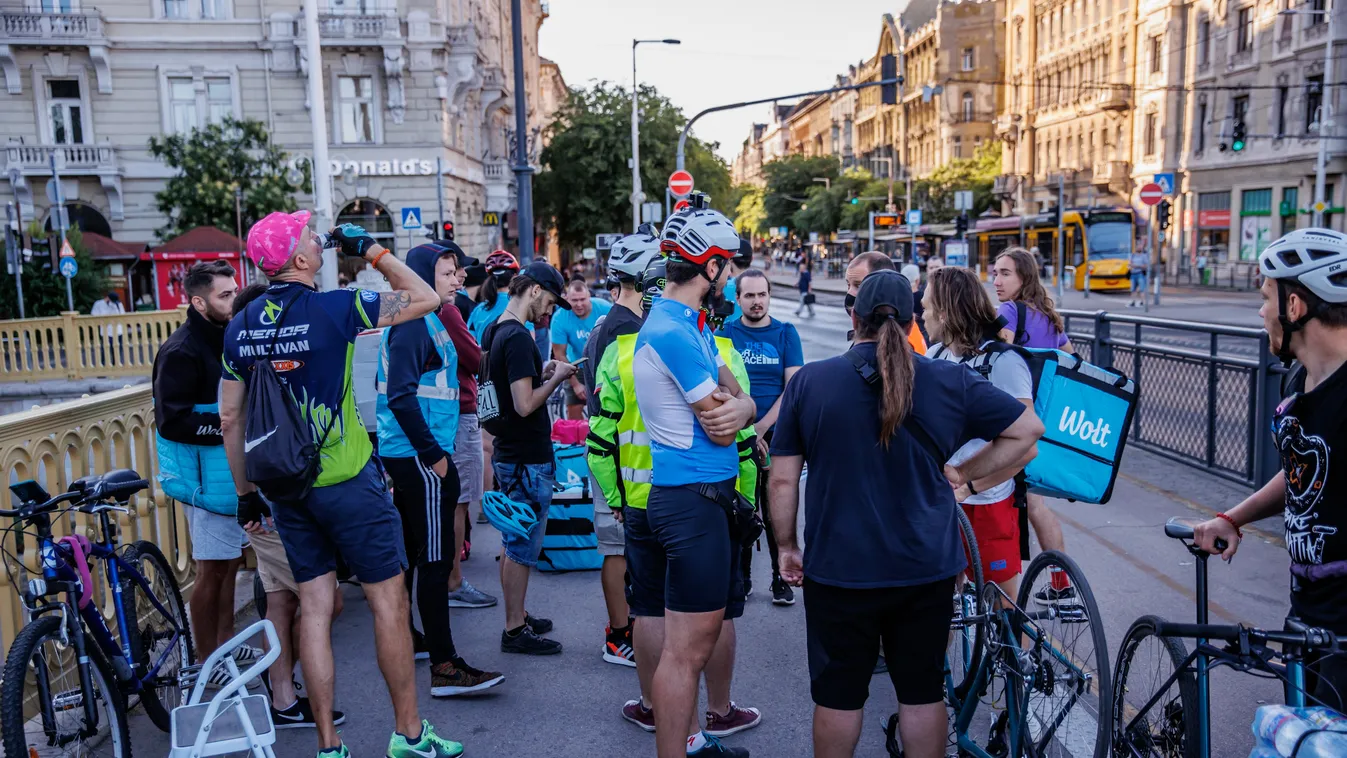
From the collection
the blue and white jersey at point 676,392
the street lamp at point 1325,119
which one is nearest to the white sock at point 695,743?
the blue and white jersey at point 676,392

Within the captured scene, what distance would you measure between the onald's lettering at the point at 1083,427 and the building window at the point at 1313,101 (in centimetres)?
4104

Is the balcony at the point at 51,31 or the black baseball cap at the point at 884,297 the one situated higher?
the balcony at the point at 51,31

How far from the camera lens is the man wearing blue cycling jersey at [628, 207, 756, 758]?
11.9 feet

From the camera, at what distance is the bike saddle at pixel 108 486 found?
4035 mm

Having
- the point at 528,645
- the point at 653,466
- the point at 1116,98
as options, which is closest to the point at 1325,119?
the point at 1116,98

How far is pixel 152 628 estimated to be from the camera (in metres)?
4.58

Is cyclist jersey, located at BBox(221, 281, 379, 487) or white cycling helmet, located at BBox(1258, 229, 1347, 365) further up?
white cycling helmet, located at BBox(1258, 229, 1347, 365)

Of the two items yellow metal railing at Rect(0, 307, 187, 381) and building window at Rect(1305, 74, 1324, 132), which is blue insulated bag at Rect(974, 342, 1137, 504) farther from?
building window at Rect(1305, 74, 1324, 132)

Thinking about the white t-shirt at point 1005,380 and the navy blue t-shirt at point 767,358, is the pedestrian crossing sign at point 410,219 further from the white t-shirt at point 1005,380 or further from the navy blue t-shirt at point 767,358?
the white t-shirt at point 1005,380

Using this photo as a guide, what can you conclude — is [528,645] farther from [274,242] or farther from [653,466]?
[274,242]

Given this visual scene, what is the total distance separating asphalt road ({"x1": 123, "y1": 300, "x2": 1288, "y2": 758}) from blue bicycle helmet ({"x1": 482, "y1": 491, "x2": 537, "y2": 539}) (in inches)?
25.9

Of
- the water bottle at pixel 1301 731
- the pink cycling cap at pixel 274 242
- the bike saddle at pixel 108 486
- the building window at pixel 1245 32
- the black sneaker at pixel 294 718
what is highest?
the building window at pixel 1245 32

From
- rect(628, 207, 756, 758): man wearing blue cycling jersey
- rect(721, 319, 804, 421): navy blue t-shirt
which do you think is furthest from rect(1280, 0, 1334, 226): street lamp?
rect(628, 207, 756, 758): man wearing blue cycling jersey

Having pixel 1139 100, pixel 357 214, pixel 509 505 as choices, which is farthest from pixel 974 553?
pixel 1139 100
